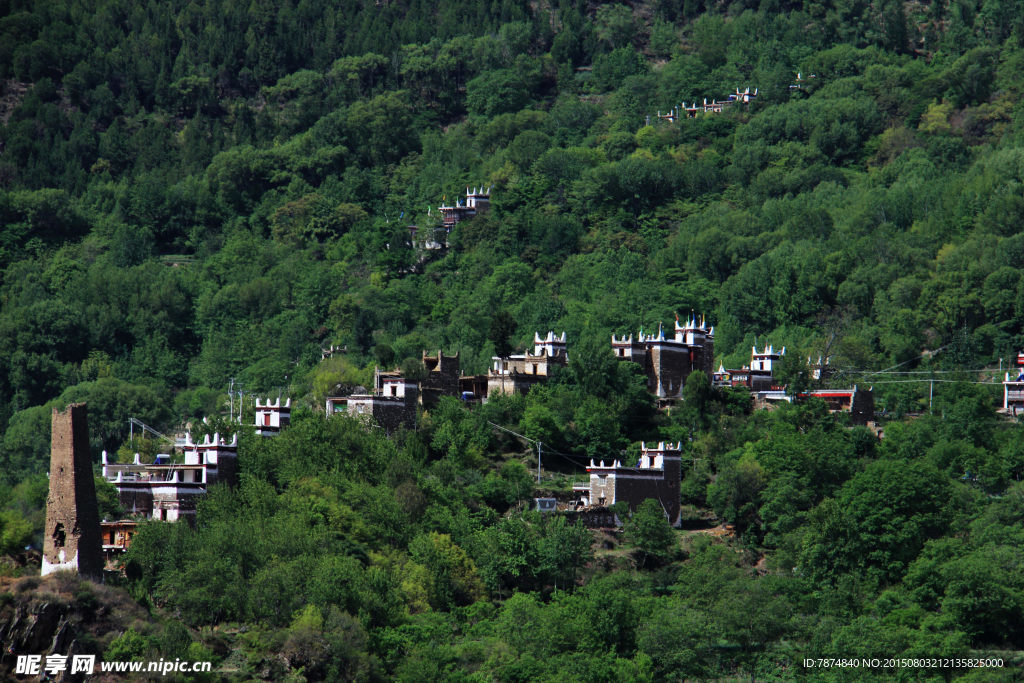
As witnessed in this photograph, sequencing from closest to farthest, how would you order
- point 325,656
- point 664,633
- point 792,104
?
point 325,656
point 664,633
point 792,104

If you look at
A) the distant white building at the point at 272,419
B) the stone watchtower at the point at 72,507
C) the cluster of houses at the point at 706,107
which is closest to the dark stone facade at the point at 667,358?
the distant white building at the point at 272,419

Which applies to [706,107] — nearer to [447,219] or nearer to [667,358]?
[447,219]

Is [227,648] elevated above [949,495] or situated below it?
below

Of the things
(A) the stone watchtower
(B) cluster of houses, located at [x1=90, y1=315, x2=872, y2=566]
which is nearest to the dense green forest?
(B) cluster of houses, located at [x1=90, y1=315, x2=872, y2=566]

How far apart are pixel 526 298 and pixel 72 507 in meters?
49.9

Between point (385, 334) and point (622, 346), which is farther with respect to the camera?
point (385, 334)

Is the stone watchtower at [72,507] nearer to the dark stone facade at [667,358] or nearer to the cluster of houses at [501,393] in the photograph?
the cluster of houses at [501,393]

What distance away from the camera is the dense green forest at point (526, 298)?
55.0m

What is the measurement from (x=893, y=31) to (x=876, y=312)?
175 ft

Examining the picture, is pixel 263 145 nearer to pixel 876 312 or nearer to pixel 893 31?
pixel 893 31

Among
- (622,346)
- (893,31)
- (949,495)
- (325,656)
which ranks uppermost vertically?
(893,31)

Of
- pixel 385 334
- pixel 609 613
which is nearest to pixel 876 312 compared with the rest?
pixel 385 334

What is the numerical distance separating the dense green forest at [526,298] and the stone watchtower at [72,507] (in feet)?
8.74

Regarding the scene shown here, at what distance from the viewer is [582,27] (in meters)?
150
